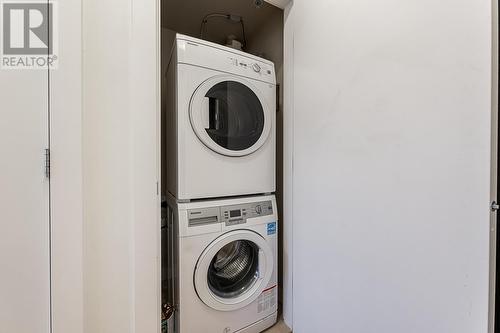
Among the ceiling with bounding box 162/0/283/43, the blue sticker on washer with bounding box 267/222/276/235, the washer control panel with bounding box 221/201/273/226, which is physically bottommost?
the blue sticker on washer with bounding box 267/222/276/235

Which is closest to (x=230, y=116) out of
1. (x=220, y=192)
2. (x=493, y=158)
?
(x=220, y=192)

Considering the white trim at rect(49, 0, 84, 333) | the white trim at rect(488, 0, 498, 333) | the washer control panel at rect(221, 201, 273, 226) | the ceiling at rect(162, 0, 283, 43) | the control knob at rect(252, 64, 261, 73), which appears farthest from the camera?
the ceiling at rect(162, 0, 283, 43)

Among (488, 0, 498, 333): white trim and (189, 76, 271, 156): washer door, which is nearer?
(488, 0, 498, 333): white trim

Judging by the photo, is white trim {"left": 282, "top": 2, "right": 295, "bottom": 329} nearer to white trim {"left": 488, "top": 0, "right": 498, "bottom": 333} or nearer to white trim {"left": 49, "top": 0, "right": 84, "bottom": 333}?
white trim {"left": 488, "top": 0, "right": 498, "bottom": 333}

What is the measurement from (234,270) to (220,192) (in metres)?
0.51

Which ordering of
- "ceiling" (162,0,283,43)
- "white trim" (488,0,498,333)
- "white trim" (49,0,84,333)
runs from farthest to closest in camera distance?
"ceiling" (162,0,283,43), "white trim" (49,0,84,333), "white trim" (488,0,498,333)

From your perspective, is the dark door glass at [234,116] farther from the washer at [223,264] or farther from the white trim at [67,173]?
the white trim at [67,173]

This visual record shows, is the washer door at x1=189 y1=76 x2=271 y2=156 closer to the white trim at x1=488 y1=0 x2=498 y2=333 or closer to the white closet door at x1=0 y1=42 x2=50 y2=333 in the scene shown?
the white closet door at x1=0 y1=42 x2=50 y2=333

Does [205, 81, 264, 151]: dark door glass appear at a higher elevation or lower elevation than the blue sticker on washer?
higher

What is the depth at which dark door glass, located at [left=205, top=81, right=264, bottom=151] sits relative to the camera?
1255 mm

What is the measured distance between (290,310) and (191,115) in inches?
48.1

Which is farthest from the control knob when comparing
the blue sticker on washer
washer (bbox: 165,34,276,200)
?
the blue sticker on washer

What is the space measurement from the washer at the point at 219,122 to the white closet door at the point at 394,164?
0.22 meters

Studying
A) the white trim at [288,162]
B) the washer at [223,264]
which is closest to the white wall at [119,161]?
the washer at [223,264]
